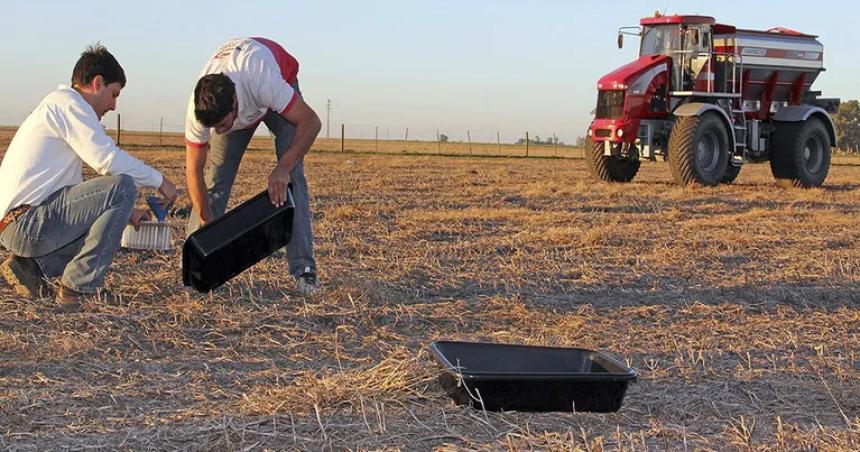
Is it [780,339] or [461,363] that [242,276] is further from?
[780,339]

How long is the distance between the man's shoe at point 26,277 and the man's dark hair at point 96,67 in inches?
38.5

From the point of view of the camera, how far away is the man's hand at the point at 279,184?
203 inches

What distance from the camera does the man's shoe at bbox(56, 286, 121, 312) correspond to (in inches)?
202

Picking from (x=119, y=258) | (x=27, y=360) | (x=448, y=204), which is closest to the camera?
(x=27, y=360)

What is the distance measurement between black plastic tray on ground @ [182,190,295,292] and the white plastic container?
128cm

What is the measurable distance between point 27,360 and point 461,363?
5.79 ft

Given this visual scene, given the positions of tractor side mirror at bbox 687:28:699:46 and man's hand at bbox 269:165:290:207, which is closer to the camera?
man's hand at bbox 269:165:290:207

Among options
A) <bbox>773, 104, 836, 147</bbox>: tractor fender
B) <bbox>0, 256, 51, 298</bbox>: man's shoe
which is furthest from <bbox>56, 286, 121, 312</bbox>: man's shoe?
<bbox>773, 104, 836, 147</bbox>: tractor fender

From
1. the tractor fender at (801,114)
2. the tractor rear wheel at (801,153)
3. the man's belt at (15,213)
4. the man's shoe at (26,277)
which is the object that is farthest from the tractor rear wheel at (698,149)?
the man's belt at (15,213)

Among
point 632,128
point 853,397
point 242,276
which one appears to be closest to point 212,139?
point 242,276

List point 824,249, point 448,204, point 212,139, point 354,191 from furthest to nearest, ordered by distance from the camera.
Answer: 1. point 354,191
2. point 448,204
3. point 824,249
4. point 212,139

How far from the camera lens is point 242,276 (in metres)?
6.11

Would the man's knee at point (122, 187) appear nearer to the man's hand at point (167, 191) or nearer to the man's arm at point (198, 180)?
the man's hand at point (167, 191)

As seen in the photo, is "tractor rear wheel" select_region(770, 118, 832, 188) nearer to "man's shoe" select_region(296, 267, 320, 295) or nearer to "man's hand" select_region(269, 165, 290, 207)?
"man's shoe" select_region(296, 267, 320, 295)
